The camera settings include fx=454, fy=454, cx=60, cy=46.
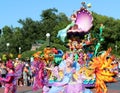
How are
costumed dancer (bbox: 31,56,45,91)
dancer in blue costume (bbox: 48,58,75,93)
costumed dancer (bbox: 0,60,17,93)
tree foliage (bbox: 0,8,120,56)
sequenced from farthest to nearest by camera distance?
tree foliage (bbox: 0,8,120,56), costumed dancer (bbox: 31,56,45,91), costumed dancer (bbox: 0,60,17,93), dancer in blue costume (bbox: 48,58,75,93)

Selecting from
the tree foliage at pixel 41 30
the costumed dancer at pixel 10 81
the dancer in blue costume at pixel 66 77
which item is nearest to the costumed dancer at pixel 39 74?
the costumed dancer at pixel 10 81

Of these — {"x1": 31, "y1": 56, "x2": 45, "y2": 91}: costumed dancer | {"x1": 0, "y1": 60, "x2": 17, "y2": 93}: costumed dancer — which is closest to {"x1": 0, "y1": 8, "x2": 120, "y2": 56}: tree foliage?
{"x1": 31, "y1": 56, "x2": 45, "y2": 91}: costumed dancer

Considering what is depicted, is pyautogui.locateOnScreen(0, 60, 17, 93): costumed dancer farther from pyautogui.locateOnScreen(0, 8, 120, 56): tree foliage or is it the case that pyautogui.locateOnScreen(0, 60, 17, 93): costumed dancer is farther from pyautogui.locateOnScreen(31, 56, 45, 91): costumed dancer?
pyautogui.locateOnScreen(0, 8, 120, 56): tree foliage

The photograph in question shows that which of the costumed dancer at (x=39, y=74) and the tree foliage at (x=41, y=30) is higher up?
the tree foliage at (x=41, y=30)

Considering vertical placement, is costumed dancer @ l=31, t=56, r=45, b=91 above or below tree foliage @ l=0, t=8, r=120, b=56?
below

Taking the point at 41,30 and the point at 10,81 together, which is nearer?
the point at 10,81

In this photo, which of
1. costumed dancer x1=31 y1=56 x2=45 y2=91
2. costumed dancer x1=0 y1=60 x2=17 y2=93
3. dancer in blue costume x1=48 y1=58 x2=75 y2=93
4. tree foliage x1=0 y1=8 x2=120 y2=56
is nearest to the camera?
dancer in blue costume x1=48 y1=58 x2=75 y2=93

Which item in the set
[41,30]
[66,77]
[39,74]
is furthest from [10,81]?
[41,30]

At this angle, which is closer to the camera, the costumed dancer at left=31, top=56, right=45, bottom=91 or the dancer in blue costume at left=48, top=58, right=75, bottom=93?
the dancer in blue costume at left=48, top=58, right=75, bottom=93

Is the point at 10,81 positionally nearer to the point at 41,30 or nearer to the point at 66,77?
the point at 66,77

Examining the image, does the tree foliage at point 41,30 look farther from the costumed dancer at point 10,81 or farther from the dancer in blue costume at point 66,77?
the dancer in blue costume at point 66,77

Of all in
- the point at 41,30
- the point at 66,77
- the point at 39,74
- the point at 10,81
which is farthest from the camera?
the point at 41,30

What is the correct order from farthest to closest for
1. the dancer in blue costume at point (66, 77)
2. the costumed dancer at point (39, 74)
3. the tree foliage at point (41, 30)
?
the tree foliage at point (41, 30) < the costumed dancer at point (39, 74) < the dancer in blue costume at point (66, 77)

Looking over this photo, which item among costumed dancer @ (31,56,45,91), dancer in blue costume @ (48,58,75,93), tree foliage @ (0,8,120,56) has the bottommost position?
dancer in blue costume @ (48,58,75,93)
